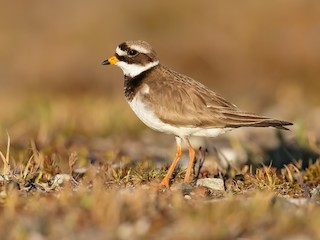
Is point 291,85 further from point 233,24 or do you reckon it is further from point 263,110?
point 233,24

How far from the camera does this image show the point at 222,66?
17828 millimetres

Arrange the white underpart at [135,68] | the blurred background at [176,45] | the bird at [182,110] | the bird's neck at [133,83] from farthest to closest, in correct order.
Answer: the blurred background at [176,45] < the white underpart at [135,68] < the bird's neck at [133,83] < the bird at [182,110]

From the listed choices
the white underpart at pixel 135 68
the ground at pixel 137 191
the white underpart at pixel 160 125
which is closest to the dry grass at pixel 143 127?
the ground at pixel 137 191

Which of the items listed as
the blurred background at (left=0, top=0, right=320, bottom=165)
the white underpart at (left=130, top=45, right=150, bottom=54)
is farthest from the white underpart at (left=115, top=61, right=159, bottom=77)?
the blurred background at (left=0, top=0, right=320, bottom=165)

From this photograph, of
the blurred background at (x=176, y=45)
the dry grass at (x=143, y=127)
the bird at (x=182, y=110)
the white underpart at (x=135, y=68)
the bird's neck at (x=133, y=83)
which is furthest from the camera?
the blurred background at (x=176, y=45)

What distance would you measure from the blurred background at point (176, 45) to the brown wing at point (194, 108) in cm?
632

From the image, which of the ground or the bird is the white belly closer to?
the bird

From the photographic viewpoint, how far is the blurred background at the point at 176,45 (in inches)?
642

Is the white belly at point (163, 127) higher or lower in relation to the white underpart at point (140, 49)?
lower

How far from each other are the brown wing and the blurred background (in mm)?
6316

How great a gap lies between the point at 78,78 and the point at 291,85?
234 inches

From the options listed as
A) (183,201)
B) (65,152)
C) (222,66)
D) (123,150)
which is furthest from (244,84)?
(183,201)

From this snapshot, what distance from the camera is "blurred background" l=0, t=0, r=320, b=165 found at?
53.5 feet

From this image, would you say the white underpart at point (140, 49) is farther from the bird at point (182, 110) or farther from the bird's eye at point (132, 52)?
the bird at point (182, 110)
